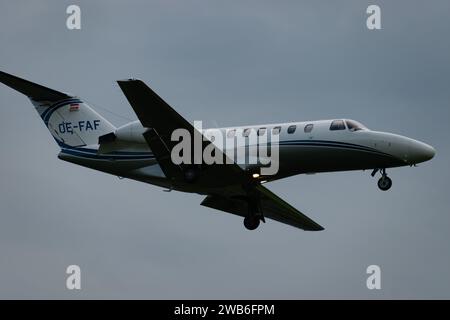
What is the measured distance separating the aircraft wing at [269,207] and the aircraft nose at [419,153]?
210 inches

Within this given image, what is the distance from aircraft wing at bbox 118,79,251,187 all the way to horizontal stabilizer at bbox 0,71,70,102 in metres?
5.01

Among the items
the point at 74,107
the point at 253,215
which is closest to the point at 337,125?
the point at 253,215

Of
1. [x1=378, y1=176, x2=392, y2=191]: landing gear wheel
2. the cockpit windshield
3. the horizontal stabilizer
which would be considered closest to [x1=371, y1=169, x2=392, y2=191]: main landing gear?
[x1=378, y1=176, x2=392, y2=191]: landing gear wheel

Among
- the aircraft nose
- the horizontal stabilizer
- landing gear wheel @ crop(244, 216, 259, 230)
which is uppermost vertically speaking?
the horizontal stabilizer

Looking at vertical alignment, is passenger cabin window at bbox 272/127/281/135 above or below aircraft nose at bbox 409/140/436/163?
above

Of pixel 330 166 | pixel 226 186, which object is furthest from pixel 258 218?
pixel 330 166

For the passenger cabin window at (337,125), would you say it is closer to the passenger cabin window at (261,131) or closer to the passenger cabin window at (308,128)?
the passenger cabin window at (308,128)

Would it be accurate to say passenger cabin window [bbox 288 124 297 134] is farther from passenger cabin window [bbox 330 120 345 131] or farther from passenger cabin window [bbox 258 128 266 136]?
passenger cabin window [bbox 330 120 345 131]

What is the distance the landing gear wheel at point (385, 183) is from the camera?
2784 cm

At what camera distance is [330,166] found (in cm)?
2753

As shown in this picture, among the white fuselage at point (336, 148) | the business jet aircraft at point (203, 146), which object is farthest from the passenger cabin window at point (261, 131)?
the white fuselage at point (336, 148)

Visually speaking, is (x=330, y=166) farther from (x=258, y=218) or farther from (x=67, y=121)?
(x=67, y=121)

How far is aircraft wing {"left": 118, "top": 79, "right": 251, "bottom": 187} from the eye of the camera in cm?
2582

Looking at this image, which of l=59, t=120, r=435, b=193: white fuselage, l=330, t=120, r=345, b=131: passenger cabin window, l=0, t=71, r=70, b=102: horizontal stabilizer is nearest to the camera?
l=59, t=120, r=435, b=193: white fuselage
